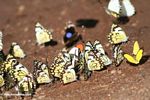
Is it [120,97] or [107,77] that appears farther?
[107,77]

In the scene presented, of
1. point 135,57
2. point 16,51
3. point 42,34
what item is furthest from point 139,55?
point 16,51

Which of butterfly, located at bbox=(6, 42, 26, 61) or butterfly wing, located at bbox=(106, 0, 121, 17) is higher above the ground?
butterfly wing, located at bbox=(106, 0, 121, 17)

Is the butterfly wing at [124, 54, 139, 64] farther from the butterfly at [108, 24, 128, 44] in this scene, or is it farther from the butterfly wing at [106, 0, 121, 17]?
the butterfly wing at [106, 0, 121, 17]

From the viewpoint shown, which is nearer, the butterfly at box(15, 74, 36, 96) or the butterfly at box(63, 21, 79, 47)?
the butterfly at box(15, 74, 36, 96)

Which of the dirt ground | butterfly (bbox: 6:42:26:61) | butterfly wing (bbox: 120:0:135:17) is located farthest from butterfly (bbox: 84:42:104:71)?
butterfly (bbox: 6:42:26:61)

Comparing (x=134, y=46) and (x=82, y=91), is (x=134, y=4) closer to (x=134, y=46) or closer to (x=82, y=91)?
(x=134, y=46)

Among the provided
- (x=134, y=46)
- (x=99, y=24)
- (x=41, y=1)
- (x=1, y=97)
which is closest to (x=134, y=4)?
(x=99, y=24)

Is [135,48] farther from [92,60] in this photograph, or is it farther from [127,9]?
[127,9]
